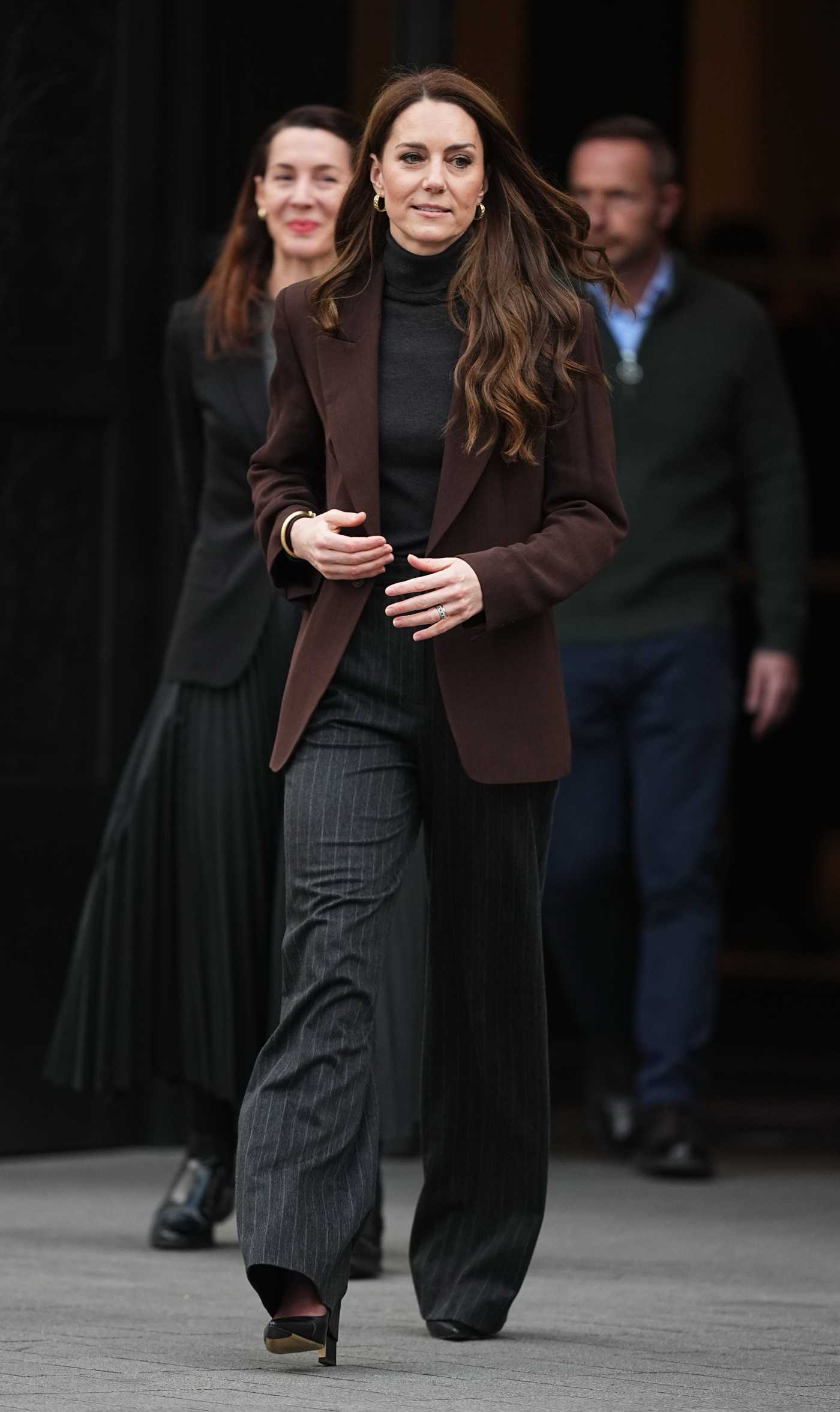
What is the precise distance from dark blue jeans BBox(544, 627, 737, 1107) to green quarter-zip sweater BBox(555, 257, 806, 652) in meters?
0.08

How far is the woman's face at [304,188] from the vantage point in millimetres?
4879

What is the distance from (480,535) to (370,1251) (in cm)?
139

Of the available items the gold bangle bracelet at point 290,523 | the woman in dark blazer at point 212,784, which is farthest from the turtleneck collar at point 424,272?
the woman in dark blazer at point 212,784

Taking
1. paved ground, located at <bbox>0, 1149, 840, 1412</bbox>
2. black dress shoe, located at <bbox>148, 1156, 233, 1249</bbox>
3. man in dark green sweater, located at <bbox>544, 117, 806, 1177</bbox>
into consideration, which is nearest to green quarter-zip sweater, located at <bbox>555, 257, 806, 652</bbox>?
man in dark green sweater, located at <bbox>544, 117, 806, 1177</bbox>

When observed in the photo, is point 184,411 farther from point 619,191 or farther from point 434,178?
point 619,191

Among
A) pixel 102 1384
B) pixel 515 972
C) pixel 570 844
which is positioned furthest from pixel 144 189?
pixel 102 1384

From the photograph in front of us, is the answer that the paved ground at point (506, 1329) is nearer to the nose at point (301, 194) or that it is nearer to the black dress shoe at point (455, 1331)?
the black dress shoe at point (455, 1331)

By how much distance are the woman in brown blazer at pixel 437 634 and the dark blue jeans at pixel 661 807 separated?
2.27m

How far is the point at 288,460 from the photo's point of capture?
4.02 meters

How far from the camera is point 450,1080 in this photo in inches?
157

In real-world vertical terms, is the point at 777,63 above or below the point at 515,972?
above

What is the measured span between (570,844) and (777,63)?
4126 millimetres

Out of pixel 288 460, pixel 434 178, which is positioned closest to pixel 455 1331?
pixel 288 460

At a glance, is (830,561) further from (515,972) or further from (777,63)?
(515,972)
